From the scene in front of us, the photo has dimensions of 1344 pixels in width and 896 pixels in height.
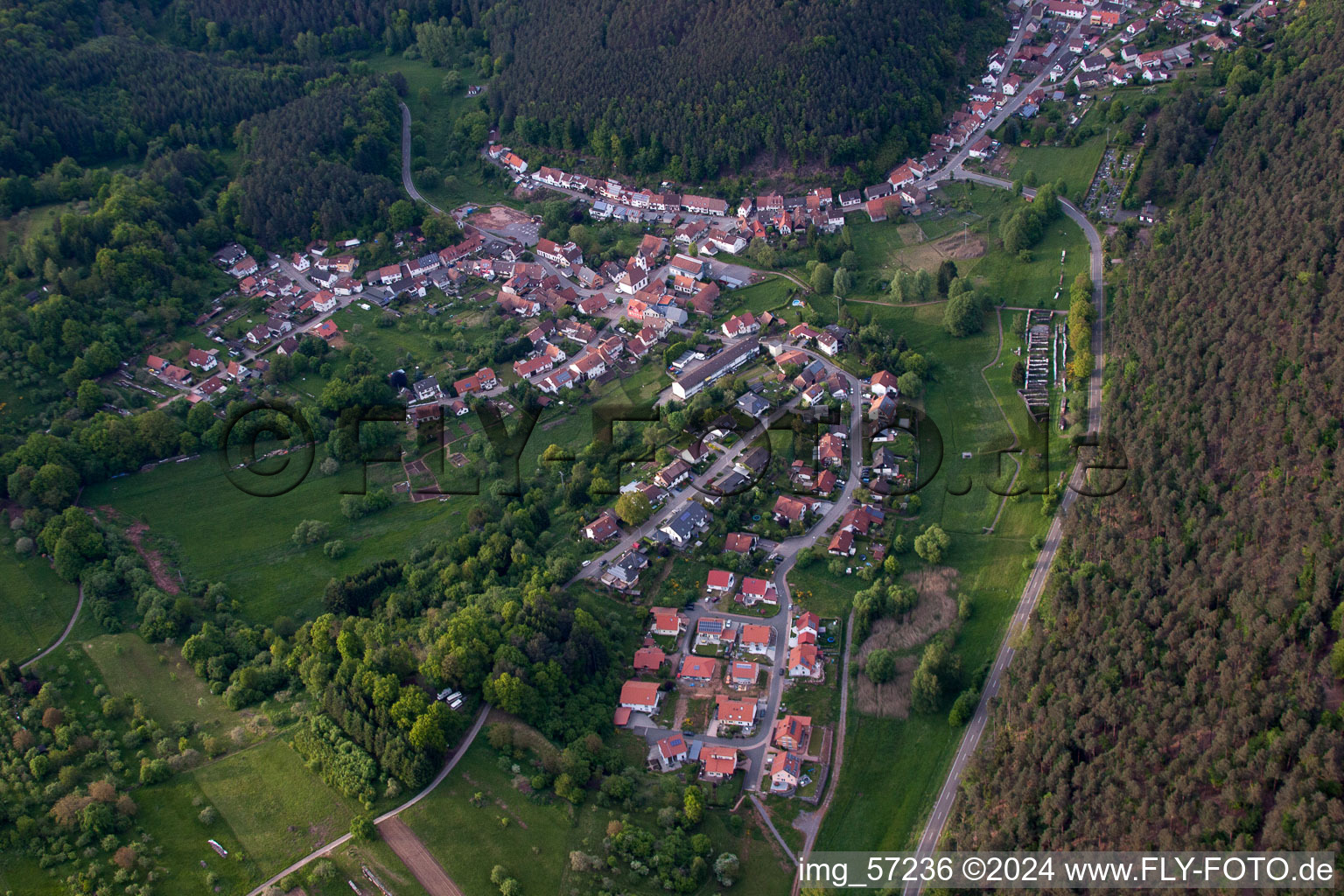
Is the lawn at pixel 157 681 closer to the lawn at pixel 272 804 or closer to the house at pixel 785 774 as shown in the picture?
the lawn at pixel 272 804

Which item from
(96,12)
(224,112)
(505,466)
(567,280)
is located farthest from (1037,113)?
(96,12)

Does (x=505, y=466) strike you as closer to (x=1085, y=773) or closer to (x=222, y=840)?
(x=222, y=840)

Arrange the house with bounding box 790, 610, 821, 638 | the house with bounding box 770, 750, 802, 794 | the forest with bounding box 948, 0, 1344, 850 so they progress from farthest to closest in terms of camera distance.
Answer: the house with bounding box 790, 610, 821, 638 → the house with bounding box 770, 750, 802, 794 → the forest with bounding box 948, 0, 1344, 850

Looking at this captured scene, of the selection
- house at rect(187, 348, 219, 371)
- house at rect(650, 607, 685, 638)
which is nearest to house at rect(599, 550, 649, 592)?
house at rect(650, 607, 685, 638)

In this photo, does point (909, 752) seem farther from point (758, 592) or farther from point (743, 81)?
point (743, 81)

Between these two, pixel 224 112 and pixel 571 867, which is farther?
pixel 224 112

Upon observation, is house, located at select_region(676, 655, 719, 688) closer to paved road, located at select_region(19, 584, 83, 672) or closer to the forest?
the forest
